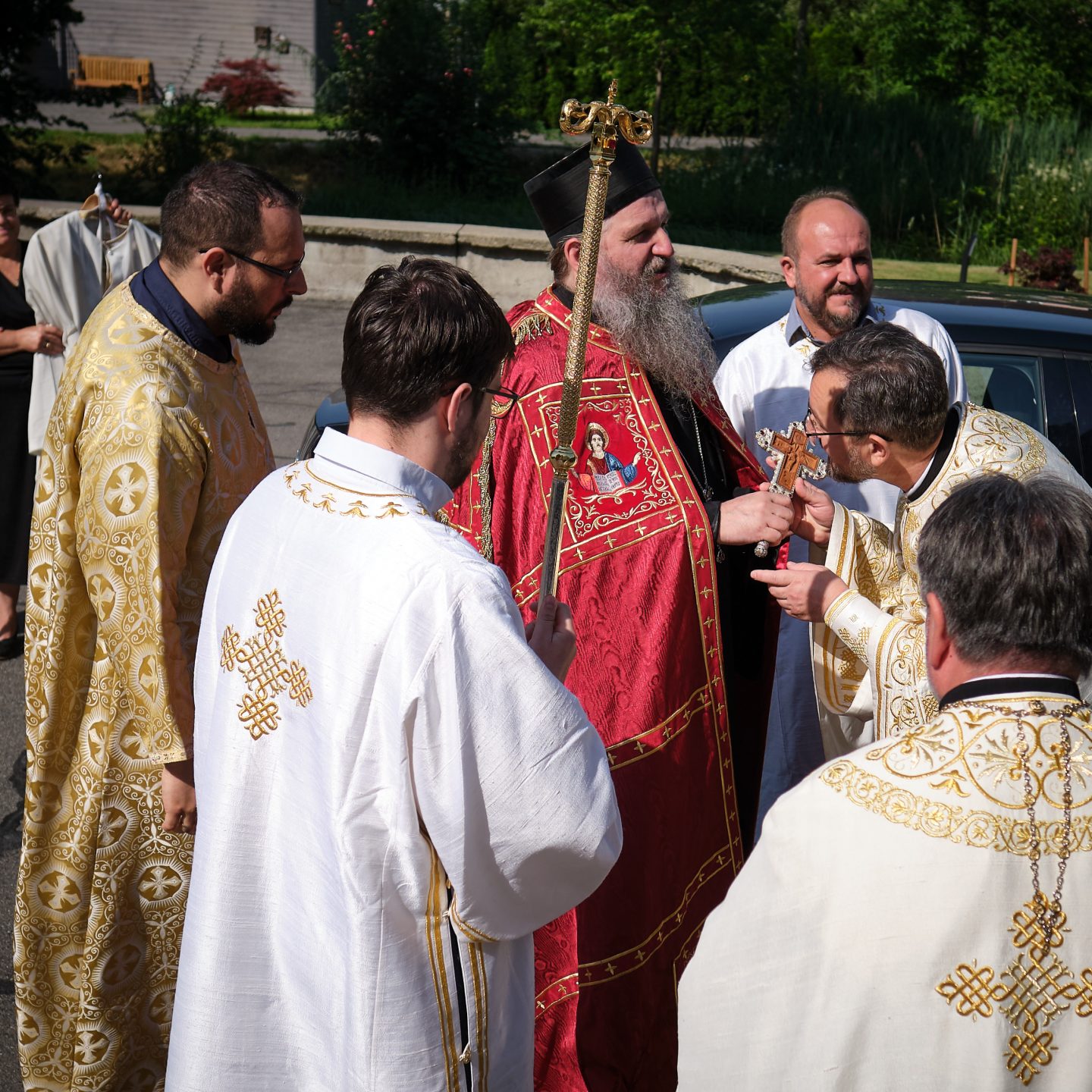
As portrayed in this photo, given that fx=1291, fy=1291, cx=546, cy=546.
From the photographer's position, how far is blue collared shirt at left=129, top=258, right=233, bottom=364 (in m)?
2.86

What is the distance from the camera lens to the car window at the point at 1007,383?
468 centimetres

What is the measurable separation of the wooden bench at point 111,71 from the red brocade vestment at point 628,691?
111 feet

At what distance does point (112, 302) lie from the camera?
2908 mm

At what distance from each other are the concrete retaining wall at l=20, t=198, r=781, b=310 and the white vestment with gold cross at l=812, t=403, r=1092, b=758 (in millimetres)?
7298

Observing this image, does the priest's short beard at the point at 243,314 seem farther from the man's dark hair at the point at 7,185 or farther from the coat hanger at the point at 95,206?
the coat hanger at the point at 95,206

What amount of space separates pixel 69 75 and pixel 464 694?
3690 cm

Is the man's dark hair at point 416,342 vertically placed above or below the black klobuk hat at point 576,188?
below

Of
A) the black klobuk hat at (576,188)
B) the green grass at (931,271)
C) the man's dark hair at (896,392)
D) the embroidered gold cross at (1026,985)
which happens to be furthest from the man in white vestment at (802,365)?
the green grass at (931,271)

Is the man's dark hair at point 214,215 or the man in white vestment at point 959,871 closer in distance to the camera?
the man in white vestment at point 959,871

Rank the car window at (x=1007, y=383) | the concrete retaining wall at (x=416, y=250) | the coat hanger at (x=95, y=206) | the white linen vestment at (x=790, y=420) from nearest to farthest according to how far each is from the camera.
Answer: the white linen vestment at (x=790, y=420) → the car window at (x=1007, y=383) → the coat hanger at (x=95, y=206) → the concrete retaining wall at (x=416, y=250)

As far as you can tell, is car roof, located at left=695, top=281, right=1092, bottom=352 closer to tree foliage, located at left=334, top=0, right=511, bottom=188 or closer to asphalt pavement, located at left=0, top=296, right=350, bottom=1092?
asphalt pavement, located at left=0, top=296, right=350, bottom=1092

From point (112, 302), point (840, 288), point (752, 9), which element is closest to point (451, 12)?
point (752, 9)

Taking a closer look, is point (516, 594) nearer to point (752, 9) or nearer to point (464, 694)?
point (464, 694)

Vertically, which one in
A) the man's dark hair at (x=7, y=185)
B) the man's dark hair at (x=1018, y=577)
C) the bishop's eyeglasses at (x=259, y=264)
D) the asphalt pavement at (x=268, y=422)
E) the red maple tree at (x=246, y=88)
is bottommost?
the asphalt pavement at (x=268, y=422)
